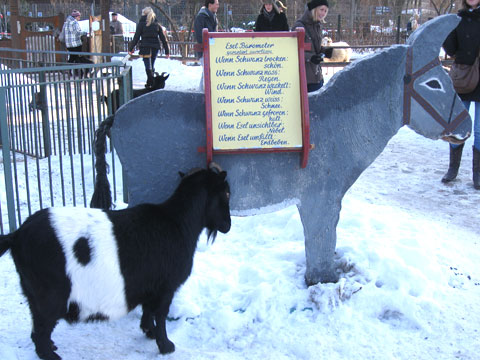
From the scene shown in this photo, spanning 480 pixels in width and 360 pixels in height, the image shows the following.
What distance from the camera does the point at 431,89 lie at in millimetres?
3494

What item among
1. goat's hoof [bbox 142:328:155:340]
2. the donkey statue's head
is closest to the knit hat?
the donkey statue's head

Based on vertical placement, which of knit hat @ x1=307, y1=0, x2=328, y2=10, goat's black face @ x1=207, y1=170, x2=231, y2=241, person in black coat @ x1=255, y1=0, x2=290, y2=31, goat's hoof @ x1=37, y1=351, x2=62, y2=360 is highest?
person in black coat @ x1=255, y1=0, x2=290, y2=31

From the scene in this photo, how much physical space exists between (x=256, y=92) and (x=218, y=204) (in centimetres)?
80

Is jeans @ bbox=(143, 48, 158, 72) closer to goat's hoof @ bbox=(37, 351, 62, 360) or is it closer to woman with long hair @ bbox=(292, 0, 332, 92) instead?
woman with long hair @ bbox=(292, 0, 332, 92)

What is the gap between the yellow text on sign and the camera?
3.24 m

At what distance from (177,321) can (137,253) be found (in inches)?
32.4

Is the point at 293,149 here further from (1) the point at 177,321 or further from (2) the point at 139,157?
(1) the point at 177,321

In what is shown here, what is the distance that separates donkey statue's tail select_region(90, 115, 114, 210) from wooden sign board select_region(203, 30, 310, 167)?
73 cm

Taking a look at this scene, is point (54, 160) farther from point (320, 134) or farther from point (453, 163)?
point (453, 163)

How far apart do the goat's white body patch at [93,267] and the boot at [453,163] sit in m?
4.66

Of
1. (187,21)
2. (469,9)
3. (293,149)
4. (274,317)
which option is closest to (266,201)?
(293,149)

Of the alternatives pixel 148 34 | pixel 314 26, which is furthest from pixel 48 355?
pixel 148 34

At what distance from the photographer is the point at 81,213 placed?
2.82 metres

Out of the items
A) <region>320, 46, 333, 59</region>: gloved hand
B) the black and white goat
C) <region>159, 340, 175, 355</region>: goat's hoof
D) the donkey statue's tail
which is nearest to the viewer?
the black and white goat
